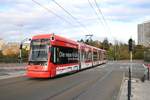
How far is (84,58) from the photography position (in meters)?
39.8

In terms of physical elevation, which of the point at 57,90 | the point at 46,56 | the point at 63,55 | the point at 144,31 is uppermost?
the point at 144,31

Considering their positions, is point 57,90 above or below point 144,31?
below

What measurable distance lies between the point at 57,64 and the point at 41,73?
6.96 ft

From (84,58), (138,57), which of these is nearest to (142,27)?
(84,58)

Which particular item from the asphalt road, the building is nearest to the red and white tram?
the asphalt road

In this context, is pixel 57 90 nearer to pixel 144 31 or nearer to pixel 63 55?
pixel 63 55

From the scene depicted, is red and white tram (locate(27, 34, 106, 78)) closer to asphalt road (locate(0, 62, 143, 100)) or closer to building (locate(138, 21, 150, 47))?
asphalt road (locate(0, 62, 143, 100))

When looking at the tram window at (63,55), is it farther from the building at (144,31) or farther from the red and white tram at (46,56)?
the building at (144,31)

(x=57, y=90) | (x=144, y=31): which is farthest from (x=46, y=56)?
(x=144, y=31)

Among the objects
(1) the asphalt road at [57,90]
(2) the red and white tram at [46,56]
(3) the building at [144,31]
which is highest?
(3) the building at [144,31]

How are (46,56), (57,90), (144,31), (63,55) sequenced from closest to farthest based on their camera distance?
(57,90)
(46,56)
(63,55)
(144,31)

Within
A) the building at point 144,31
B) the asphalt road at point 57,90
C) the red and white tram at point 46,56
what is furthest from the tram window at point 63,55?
the building at point 144,31

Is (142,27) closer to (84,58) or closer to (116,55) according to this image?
(84,58)

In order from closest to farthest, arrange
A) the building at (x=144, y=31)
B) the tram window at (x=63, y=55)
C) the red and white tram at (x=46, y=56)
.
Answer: the red and white tram at (x=46, y=56), the tram window at (x=63, y=55), the building at (x=144, y=31)
